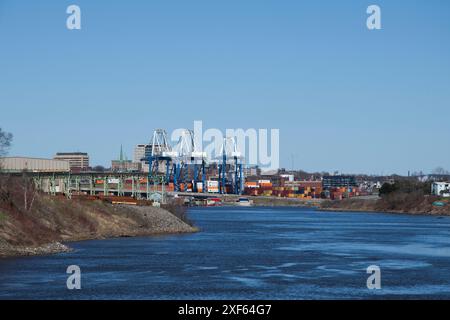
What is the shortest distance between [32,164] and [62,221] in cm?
3358

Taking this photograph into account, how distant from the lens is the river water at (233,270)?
23.5 m

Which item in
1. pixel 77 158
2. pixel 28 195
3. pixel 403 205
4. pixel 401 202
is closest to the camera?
pixel 28 195

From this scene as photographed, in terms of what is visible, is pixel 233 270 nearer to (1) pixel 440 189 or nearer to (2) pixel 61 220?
(2) pixel 61 220

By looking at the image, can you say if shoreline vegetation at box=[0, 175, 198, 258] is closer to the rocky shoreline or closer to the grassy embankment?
the rocky shoreline

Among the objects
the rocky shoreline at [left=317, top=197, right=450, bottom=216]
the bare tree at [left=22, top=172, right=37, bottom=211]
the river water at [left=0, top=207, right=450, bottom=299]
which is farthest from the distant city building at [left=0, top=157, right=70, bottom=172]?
the rocky shoreline at [left=317, top=197, right=450, bottom=216]

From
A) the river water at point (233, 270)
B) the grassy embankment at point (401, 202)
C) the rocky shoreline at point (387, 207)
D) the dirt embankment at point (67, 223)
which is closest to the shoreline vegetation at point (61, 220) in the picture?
the dirt embankment at point (67, 223)

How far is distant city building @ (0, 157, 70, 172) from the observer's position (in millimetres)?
69000

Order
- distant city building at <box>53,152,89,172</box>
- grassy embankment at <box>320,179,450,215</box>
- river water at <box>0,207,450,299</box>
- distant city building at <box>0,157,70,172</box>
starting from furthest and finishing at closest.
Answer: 1. distant city building at <box>53,152,89,172</box>
2. grassy embankment at <box>320,179,450,215</box>
3. distant city building at <box>0,157,70,172</box>
4. river water at <box>0,207,450,299</box>

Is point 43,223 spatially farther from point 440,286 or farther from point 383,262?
point 440,286

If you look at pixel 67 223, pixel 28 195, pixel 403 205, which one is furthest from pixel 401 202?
pixel 28 195

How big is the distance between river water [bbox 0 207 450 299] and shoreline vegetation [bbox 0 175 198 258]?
150cm

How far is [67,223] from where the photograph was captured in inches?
1718
